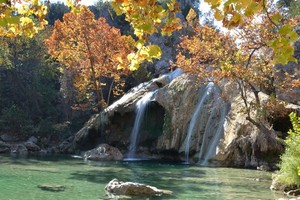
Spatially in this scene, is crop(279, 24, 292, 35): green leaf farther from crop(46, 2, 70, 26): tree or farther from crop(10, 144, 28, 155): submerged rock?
crop(46, 2, 70, 26): tree

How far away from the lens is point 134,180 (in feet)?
41.8

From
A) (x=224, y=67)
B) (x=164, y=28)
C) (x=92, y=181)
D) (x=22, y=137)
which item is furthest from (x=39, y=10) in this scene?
(x=22, y=137)

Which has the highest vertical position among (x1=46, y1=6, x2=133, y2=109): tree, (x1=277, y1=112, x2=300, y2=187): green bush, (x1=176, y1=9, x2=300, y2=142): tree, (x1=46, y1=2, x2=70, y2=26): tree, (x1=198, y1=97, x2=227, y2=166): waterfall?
(x1=46, y1=2, x2=70, y2=26): tree

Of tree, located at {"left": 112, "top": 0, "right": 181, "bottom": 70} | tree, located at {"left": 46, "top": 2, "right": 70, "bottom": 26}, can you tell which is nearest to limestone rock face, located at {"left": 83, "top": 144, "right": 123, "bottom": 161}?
tree, located at {"left": 112, "top": 0, "right": 181, "bottom": 70}

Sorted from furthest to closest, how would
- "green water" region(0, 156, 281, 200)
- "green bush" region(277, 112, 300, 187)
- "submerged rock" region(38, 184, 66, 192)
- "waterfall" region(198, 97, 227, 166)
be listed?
"waterfall" region(198, 97, 227, 166) → "submerged rock" region(38, 184, 66, 192) → "green water" region(0, 156, 281, 200) → "green bush" region(277, 112, 300, 187)

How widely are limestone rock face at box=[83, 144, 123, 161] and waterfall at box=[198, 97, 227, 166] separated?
14.9 ft

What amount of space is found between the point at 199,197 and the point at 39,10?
7363 mm

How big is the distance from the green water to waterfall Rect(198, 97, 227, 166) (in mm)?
3324

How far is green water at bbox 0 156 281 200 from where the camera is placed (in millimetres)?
9828

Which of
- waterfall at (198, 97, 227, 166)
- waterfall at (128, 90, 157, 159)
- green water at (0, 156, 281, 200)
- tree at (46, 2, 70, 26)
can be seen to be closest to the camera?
green water at (0, 156, 281, 200)

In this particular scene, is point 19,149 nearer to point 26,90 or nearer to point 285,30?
point 26,90

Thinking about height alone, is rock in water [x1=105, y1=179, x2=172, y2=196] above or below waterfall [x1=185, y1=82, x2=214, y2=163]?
below

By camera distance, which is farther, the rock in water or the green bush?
the rock in water

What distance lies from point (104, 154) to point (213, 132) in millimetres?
5631
